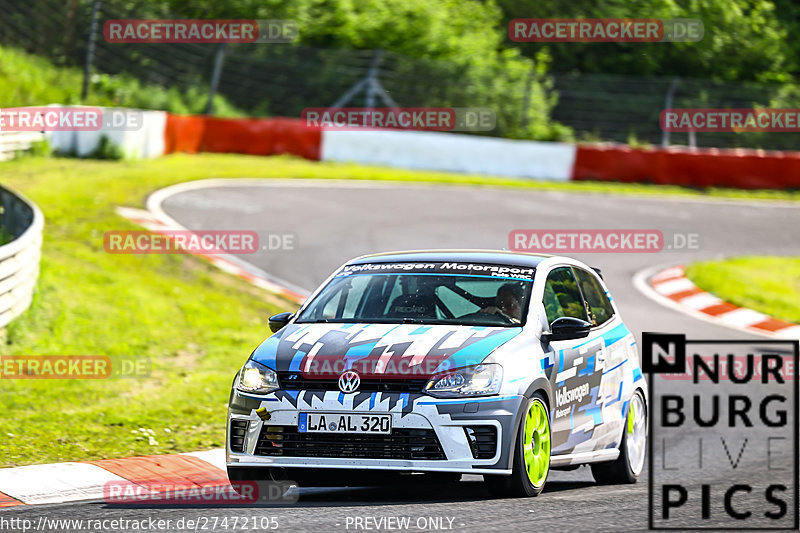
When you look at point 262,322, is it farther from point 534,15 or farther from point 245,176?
point 534,15

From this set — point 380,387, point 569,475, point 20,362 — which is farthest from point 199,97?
point 380,387

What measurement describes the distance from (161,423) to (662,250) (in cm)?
1202

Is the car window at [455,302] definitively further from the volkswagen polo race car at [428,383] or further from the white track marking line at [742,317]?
the white track marking line at [742,317]

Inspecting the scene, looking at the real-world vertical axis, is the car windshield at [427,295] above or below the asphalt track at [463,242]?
above

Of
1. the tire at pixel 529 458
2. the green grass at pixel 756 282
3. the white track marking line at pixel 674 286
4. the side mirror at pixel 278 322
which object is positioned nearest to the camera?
the tire at pixel 529 458

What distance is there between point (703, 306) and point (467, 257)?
359 inches

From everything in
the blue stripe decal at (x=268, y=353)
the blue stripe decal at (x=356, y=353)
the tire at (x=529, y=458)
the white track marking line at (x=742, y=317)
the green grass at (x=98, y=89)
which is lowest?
the white track marking line at (x=742, y=317)

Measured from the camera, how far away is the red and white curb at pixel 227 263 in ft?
51.8

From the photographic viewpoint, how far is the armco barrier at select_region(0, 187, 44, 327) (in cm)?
1167

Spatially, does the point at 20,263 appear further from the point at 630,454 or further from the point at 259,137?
the point at 259,137

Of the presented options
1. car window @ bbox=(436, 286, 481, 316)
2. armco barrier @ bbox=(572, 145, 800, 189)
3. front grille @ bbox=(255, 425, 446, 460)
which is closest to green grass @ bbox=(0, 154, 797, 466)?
front grille @ bbox=(255, 425, 446, 460)

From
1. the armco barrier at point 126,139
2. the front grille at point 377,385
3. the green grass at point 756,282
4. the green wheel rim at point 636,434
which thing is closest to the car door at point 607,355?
the green wheel rim at point 636,434

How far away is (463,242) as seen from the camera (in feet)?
62.2

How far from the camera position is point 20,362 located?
37.8 feet
